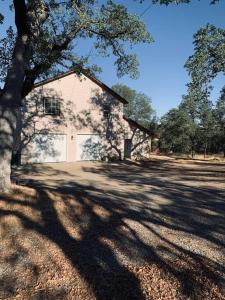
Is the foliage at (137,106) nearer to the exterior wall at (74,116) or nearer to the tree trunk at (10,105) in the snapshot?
the exterior wall at (74,116)

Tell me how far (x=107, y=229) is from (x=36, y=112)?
20851 mm

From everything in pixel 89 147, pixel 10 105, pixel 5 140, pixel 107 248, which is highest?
pixel 10 105

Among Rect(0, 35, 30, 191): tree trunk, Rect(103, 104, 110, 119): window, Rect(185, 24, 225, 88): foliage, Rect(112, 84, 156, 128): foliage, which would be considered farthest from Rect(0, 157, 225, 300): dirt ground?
Rect(112, 84, 156, 128): foliage

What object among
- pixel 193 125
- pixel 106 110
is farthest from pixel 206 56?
pixel 193 125

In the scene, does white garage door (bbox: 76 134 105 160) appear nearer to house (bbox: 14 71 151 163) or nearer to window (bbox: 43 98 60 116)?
house (bbox: 14 71 151 163)

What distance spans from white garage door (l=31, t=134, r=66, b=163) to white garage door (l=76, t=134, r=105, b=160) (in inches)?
64.3

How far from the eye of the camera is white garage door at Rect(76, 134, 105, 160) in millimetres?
29391

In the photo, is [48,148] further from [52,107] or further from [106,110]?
[106,110]

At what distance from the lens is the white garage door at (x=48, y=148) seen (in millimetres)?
26594

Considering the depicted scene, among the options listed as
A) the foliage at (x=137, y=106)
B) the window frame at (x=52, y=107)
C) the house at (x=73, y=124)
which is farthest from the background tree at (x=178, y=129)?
the foliage at (x=137, y=106)

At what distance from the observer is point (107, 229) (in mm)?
7586

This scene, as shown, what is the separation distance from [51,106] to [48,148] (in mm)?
3696

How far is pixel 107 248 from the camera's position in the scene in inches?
257

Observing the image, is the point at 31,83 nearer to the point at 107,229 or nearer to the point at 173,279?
the point at 107,229
